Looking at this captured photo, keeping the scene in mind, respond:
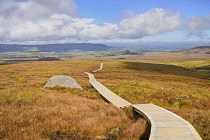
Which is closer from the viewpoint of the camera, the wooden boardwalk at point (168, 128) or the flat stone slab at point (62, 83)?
the wooden boardwalk at point (168, 128)

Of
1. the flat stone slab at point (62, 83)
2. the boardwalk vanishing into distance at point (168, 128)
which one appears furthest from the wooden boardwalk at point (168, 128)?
the flat stone slab at point (62, 83)

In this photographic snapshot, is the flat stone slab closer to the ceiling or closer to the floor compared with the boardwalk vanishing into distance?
closer to the floor

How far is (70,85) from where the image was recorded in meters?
29.8

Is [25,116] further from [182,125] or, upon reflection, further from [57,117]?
[182,125]

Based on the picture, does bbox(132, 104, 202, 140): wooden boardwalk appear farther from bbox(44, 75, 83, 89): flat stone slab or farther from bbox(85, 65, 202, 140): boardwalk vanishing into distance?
bbox(44, 75, 83, 89): flat stone slab

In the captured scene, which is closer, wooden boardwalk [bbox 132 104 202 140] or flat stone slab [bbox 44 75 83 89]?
wooden boardwalk [bbox 132 104 202 140]

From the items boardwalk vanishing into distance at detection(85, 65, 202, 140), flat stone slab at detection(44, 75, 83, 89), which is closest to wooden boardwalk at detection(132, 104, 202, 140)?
boardwalk vanishing into distance at detection(85, 65, 202, 140)

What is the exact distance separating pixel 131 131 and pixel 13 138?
271 inches

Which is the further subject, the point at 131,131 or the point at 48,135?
the point at 131,131

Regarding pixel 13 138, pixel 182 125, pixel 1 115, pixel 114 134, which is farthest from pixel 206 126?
pixel 1 115

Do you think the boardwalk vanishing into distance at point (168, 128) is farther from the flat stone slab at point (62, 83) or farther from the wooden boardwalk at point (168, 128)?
the flat stone slab at point (62, 83)

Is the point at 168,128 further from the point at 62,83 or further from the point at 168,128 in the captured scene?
the point at 62,83

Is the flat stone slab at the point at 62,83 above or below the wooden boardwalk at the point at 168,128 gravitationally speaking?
below

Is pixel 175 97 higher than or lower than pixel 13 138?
lower
